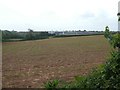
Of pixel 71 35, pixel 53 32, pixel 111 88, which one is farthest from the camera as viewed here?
pixel 71 35

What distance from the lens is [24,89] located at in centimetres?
859

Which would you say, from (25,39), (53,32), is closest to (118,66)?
(25,39)

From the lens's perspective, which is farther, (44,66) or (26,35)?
(26,35)

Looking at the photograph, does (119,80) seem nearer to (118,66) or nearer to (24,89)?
(118,66)

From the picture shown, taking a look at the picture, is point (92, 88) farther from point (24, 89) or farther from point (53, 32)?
point (53, 32)

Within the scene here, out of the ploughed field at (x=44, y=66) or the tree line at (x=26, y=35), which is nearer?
the ploughed field at (x=44, y=66)

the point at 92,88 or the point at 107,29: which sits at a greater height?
the point at 107,29

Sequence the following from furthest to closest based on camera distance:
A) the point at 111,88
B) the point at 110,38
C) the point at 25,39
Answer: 1. the point at 25,39
2. the point at 110,38
3. the point at 111,88

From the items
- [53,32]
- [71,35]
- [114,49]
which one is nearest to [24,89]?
[114,49]

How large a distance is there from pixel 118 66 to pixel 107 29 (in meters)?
0.63

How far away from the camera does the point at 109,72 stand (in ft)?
12.9

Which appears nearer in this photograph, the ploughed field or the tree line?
the ploughed field

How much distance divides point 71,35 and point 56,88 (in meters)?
97.2

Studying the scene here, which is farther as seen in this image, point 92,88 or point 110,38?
point 110,38
